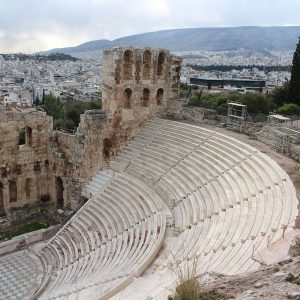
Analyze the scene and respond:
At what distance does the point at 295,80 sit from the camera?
3522 cm

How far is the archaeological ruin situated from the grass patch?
745 mm

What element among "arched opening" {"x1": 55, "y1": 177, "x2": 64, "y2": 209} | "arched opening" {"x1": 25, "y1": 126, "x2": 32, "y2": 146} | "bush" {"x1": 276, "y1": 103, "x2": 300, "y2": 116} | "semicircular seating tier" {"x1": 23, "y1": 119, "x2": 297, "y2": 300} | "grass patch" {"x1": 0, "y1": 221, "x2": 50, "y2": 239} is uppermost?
"bush" {"x1": 276, "y1": 103, "x2": 300, "y2": 116}

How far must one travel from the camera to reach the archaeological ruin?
12438 mm

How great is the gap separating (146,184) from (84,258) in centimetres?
520

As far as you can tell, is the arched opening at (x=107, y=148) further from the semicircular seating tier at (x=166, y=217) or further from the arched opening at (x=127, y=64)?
the arched opening at (x=127, y=64)

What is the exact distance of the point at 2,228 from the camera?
21922 mm

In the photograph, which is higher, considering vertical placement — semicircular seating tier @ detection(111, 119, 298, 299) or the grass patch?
semicircular seating tier @ detection(111, 119, 298, 299)

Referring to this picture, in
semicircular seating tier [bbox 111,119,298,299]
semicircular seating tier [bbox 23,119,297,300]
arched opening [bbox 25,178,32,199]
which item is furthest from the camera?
arched opening [bbox 25,178,32,199]

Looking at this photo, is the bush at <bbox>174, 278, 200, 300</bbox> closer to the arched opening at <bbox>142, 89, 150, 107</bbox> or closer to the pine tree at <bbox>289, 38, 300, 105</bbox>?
the arched opening at <bbox>142, 89, 150, 107</bbox>

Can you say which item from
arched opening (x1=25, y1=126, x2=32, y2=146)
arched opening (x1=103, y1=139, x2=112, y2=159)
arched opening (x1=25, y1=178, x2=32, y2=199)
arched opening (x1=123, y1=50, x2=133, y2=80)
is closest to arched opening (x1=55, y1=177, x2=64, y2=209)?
arched opening (x1=25, y1=178, x2=32, y2=199)

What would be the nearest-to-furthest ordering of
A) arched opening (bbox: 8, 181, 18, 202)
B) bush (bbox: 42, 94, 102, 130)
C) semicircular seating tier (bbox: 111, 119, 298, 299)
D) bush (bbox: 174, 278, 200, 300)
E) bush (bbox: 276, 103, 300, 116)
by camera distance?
bush (bbox: 174, 278, 200, 300)
semicircular seating tier (bbox: 111, 119, 298, 299)
arched opening (bbox: 8, 181, 18, 202)
bush (bbox: 276, 103, 300, 116)
bush (bbox: 42, 94, 102, 130)

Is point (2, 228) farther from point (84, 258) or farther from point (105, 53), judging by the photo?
point (105, 53)

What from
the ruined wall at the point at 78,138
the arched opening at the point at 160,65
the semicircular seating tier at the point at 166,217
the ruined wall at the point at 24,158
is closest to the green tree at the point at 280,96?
the arched opening at the point at 160,65

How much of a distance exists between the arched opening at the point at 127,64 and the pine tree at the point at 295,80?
17.1m
